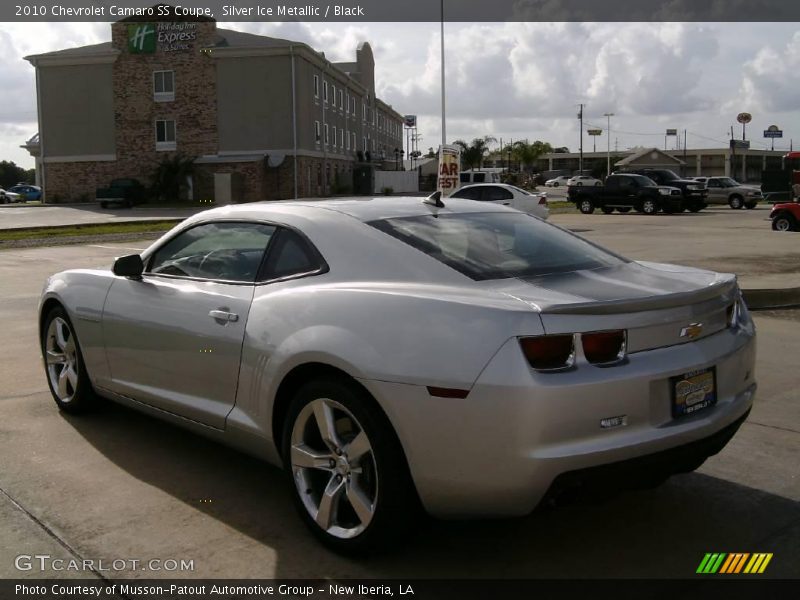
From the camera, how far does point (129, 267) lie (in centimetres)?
496

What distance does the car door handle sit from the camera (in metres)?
4.10

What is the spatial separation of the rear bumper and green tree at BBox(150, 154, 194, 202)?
4998 centimetres

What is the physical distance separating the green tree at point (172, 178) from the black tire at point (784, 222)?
36.5 meters

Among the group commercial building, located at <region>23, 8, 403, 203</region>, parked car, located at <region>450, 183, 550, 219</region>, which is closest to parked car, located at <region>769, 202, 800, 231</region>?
parked car, located at <region>450, 183, 550, 219</region>

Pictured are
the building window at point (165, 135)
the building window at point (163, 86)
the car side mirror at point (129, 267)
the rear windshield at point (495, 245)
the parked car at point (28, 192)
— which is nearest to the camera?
the rear windshield at point (495, 245)

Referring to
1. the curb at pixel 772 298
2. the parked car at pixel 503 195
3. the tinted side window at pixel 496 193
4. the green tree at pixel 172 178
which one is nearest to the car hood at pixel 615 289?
the curb at pixel 772 298

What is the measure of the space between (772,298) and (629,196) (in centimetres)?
2581

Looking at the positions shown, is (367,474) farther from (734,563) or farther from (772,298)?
(772,298)

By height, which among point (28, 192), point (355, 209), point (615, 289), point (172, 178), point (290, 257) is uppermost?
point (172, 178)

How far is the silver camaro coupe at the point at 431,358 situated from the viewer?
3123 millimetres

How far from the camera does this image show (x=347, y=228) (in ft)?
13.3

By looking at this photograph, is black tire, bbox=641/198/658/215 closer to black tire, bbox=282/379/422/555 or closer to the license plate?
the license plate

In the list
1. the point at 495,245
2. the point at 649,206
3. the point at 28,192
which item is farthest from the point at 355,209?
the point at 28,192
